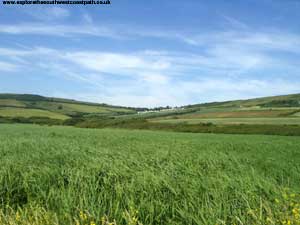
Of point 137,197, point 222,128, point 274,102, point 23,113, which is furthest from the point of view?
point 23,113

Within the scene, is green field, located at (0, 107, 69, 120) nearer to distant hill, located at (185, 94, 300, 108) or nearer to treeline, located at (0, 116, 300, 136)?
treeline, located at (0, 116, 300, 136)

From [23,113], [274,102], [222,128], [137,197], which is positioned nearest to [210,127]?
[222,128]

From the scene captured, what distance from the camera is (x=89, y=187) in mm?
6012

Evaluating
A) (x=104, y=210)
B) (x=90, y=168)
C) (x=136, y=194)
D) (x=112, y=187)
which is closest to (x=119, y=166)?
(x=90, y=168)

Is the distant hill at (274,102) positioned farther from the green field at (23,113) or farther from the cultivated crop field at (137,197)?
the cultivated crop field at (137,197)

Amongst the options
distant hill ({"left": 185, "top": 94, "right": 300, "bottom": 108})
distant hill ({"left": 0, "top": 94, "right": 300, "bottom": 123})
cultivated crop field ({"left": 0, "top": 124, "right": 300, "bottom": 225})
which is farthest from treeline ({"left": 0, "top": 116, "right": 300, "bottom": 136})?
cultivated crop field ({"left": 0, "top": 124, "right": 300, "bottom": 225})

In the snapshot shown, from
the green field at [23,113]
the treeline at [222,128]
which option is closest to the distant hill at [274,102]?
the treeline at [222,128]

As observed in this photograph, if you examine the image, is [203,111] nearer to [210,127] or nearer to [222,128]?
[210,127]

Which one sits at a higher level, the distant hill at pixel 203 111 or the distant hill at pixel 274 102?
the distant hill at pixel 274 102

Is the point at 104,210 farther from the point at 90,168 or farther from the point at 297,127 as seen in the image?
the point at 297,127

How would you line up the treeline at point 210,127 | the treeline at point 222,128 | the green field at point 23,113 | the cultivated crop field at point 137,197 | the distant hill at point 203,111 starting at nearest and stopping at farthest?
1. the cultivated crop field at point 137,197
2. the treeline at point 222,128
3. the treeline at point 210,127
4. the distant hill at point 203,111
5. the green field at point 23,113

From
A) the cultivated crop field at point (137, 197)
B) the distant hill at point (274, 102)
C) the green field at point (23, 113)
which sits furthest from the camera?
the green field at point (23, 113)

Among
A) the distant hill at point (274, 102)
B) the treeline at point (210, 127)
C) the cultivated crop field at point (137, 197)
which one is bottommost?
the treeline at point (210, 127)

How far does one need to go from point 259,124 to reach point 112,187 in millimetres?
48890
